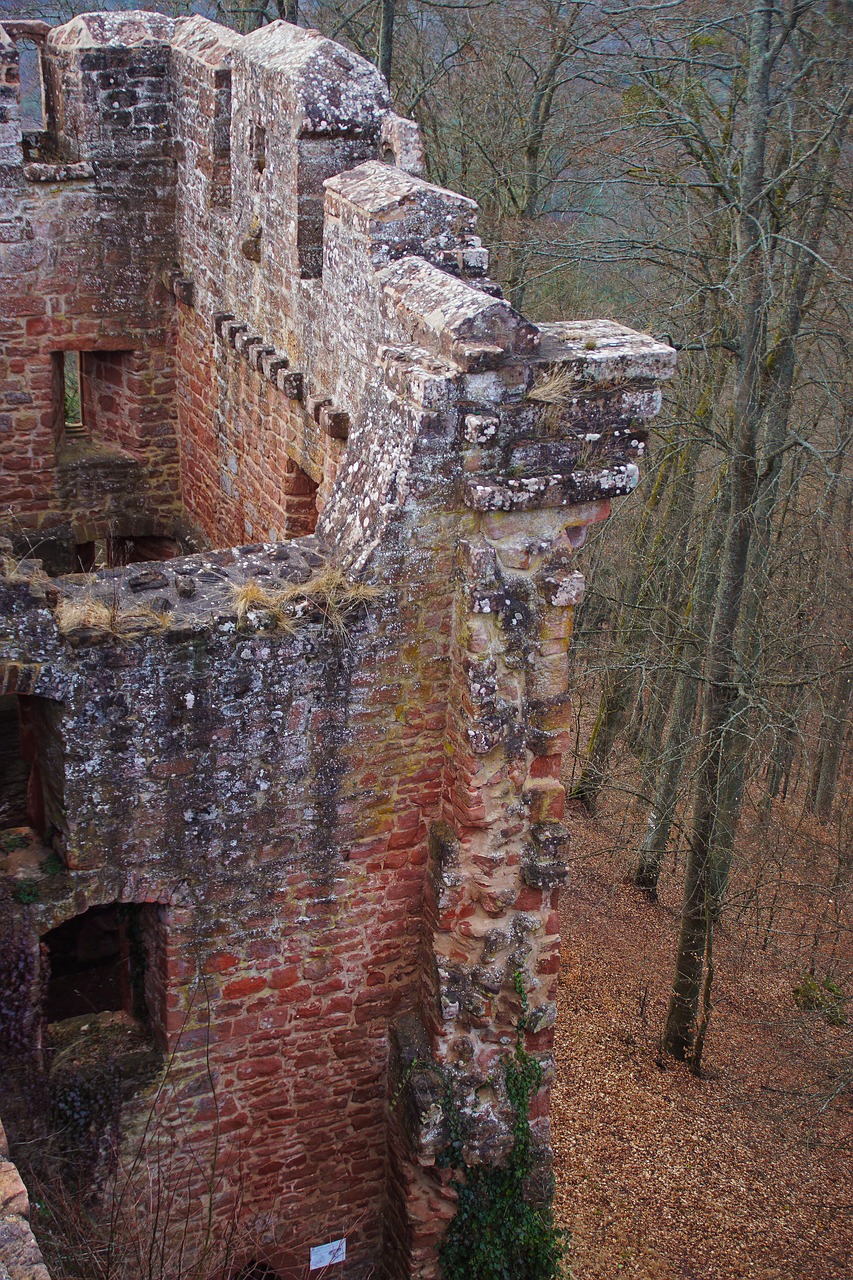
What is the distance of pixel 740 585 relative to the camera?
948 centimetres

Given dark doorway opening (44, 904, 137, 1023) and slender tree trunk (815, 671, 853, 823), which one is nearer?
dark doorway opening (44, 904, 137, 1023)

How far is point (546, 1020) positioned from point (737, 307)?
6504mm

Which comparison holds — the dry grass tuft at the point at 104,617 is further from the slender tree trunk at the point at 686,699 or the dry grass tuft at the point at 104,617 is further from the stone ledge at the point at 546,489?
the slender tree trunk at the point at 686,699

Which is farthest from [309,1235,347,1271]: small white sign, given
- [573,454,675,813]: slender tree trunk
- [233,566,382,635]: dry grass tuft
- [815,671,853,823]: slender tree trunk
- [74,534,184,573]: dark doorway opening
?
[815,671,853,823]: slender tree trunk

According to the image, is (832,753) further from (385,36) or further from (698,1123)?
(385,36)

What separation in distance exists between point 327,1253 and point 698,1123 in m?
4.21

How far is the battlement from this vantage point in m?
5.07

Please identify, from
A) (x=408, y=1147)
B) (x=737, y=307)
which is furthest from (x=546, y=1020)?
(x=737, y=307)

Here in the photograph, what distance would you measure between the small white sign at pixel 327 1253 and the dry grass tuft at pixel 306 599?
3.41 metres

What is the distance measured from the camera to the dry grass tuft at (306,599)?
16.6 feet

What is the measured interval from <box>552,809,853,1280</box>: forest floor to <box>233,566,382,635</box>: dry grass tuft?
5056mm

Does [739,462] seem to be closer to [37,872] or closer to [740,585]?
[740,585]

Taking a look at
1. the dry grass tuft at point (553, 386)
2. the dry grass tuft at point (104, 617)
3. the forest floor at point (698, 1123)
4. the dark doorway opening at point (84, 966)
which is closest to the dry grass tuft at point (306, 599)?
the dry grass tuft at point (104, 617)

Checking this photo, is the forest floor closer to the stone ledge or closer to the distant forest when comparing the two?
the distant forest
